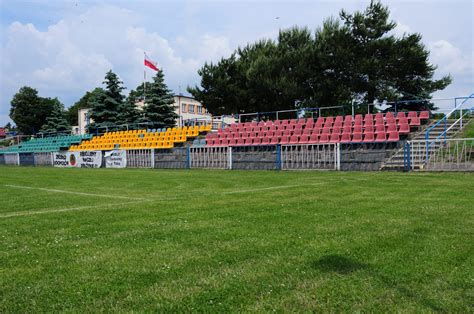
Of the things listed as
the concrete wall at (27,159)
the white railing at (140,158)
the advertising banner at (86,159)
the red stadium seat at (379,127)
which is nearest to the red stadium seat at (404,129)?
the red stadium seat at (379,127)

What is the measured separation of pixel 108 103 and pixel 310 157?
3964cm

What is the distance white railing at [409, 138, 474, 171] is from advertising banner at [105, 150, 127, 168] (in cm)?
2163

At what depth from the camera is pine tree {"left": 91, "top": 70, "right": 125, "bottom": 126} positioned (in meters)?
54.9

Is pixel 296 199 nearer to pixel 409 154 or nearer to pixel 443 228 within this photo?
pixel 443 228

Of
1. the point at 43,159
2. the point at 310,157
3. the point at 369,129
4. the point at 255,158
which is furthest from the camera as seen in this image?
the point at 43,159

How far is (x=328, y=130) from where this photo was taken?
24969 mm

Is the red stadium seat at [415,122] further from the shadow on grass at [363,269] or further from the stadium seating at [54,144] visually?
the stadium seating at [54,144]

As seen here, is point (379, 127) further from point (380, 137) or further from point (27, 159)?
point (27, 159)

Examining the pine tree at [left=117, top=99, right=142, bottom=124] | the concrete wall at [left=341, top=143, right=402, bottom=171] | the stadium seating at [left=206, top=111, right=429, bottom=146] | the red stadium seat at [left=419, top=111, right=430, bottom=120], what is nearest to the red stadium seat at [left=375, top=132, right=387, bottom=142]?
the stadium seating at [left=206, top=111, right=429, bottom=146]

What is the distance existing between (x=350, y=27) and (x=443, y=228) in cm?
3201

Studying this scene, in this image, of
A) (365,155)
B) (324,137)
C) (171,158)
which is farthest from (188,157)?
(365,155)

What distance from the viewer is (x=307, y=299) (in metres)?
3.70

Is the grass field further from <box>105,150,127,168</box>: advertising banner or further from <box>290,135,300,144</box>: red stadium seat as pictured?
<box>105,150,127,168</box>: advertising banner

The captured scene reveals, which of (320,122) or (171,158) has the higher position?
(320,122)
